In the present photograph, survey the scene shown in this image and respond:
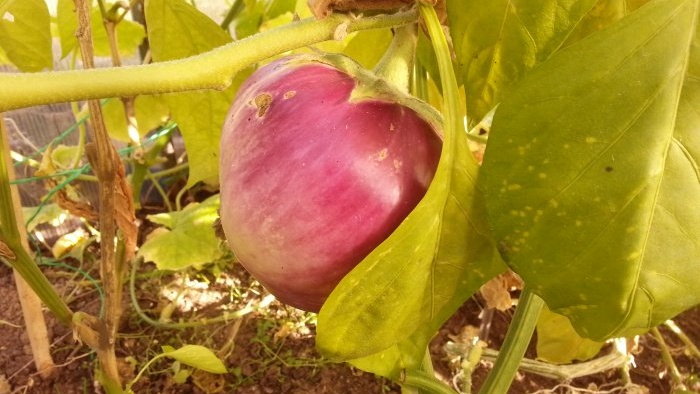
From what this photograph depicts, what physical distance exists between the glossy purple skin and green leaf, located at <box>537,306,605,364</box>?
481 mm

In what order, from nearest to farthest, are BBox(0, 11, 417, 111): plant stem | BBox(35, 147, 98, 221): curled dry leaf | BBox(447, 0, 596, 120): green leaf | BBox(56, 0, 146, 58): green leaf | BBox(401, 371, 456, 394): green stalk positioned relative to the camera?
BBox(0, 11, 417, 111): plant stem < BBox(447, 0, 596, 120): green leaf < BBox(401, 371, 456, 394): green stalk < BBox(35, 147, 98, 221): curled dry leaf < BBox(56, 0, 146, 58): green leaf

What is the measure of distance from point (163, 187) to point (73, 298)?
0.34 m

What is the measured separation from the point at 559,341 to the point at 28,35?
0.68m

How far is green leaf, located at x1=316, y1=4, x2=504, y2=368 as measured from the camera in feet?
1.02

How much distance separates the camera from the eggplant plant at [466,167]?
0.30 meters

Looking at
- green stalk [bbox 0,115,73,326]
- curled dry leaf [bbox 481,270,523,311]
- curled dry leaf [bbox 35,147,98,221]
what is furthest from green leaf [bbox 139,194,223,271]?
curled dry leaf [bbox 481,270,523,311]

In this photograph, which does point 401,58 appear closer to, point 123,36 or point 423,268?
point 423,268

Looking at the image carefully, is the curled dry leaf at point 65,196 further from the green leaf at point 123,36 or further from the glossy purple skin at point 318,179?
the glossy purple skin at point 318,179

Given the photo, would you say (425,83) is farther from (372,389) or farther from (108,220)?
(372,389)

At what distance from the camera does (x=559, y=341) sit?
0.78 m

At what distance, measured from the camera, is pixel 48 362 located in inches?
35.7

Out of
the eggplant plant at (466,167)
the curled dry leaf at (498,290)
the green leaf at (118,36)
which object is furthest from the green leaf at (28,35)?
the curled dry leaf at (498,290)

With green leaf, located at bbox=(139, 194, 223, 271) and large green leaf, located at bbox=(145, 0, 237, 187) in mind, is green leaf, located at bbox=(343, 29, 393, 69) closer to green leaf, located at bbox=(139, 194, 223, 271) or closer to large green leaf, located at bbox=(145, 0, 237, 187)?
large green leaf, located at bbox=(145, 0, 237, 187)

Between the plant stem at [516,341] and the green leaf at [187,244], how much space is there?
0.51 m
